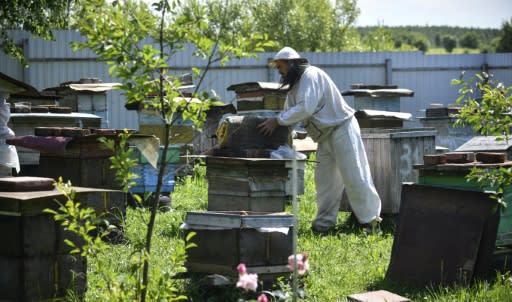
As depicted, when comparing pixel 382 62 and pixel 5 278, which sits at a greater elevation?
pixel 382 62

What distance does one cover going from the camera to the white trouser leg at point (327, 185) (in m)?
7.16

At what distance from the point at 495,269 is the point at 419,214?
60 cm

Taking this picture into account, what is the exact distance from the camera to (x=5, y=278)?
399 centimetres

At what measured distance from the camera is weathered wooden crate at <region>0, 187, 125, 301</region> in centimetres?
392

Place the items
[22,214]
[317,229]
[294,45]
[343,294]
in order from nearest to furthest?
[22,214] < [343,294] < [317,229] < [294,45]

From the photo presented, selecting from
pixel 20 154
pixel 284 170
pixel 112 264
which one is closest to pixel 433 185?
pixel 284 170

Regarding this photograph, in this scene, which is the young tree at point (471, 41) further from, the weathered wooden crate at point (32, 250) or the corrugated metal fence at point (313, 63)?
the weathered wooden crate at point (32, 250)

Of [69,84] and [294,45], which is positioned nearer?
[69,84]

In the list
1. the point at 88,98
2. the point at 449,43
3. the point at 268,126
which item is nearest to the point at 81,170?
the point at 268,126

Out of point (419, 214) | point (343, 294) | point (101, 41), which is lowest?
point (343, 294)

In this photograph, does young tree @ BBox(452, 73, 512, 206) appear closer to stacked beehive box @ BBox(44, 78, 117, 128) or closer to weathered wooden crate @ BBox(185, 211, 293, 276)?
weathered wooden crate @ BBox(185, 211, 293, 276)

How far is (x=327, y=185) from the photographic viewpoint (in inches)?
285

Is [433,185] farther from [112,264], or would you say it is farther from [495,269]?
[112,264]

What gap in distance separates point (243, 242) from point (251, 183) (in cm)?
192
